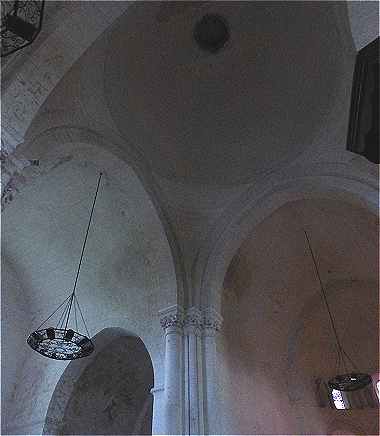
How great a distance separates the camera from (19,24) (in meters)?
3.45

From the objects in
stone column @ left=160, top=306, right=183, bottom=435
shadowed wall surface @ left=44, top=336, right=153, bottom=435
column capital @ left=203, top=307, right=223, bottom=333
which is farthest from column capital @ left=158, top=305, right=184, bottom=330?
shadowed wall surface @ left=44, top=336, right=153, bottom=435

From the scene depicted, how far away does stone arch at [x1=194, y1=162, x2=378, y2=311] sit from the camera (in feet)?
24.3

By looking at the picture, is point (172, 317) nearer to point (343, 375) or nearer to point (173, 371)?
point (173, 371)

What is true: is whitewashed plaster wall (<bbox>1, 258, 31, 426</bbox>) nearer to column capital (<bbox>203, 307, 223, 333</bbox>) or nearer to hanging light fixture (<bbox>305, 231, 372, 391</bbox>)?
column capital (<bbox>203, 307, 223, 333</bbox>)

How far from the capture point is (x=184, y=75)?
8273 millimetres

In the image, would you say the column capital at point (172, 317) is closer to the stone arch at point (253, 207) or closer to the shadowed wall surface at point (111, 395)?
the stone arch at point (253, 207)

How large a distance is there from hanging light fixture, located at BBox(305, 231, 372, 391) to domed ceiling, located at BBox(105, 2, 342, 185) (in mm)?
2657

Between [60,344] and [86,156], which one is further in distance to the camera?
[86,156]

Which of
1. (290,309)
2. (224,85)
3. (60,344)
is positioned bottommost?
(60,344)

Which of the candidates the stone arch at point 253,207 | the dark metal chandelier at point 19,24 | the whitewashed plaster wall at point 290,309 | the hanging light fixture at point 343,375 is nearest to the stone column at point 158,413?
the whitewashed plaster wall at point 290,309

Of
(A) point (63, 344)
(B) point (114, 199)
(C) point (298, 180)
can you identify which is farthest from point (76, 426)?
(C) point (298, 180)

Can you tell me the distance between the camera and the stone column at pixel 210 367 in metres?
6.36

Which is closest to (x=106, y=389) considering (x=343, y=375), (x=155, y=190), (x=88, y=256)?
(x=88, y=256)

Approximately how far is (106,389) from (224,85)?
753 cm
